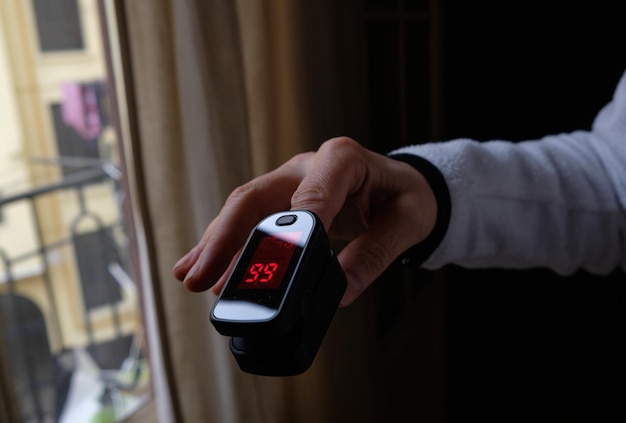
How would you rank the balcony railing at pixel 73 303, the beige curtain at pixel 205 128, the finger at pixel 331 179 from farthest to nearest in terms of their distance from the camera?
the balcony railing at pixel 73 303 → the beige curtain at pixel 205 128 → the finger at pixel 331 179

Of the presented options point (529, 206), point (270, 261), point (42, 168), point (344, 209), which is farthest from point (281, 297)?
point (42, 168)

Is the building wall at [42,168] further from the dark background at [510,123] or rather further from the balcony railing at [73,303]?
the dark background at [510,123]

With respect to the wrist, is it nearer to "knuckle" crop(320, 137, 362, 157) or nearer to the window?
"knuckle" crop(320, 137, 362, 157)

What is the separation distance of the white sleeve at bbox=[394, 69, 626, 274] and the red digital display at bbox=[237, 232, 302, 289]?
30 centimetres

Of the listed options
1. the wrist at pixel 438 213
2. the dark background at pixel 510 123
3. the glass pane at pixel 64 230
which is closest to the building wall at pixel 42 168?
the glass pane at pixel 64 230

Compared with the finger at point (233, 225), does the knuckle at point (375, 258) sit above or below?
below

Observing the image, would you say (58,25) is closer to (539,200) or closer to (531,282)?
(531,282)

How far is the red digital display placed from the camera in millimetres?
374

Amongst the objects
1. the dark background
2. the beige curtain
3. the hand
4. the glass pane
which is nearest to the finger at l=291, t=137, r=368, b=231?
the hand

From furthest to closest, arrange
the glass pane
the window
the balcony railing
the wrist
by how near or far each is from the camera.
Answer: the window < the glass pane < the balcony railing < the wrist

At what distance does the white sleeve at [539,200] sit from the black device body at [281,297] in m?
0.29

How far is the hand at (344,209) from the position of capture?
0.46 metres

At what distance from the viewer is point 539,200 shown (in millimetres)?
722

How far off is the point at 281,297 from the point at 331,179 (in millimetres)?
157
